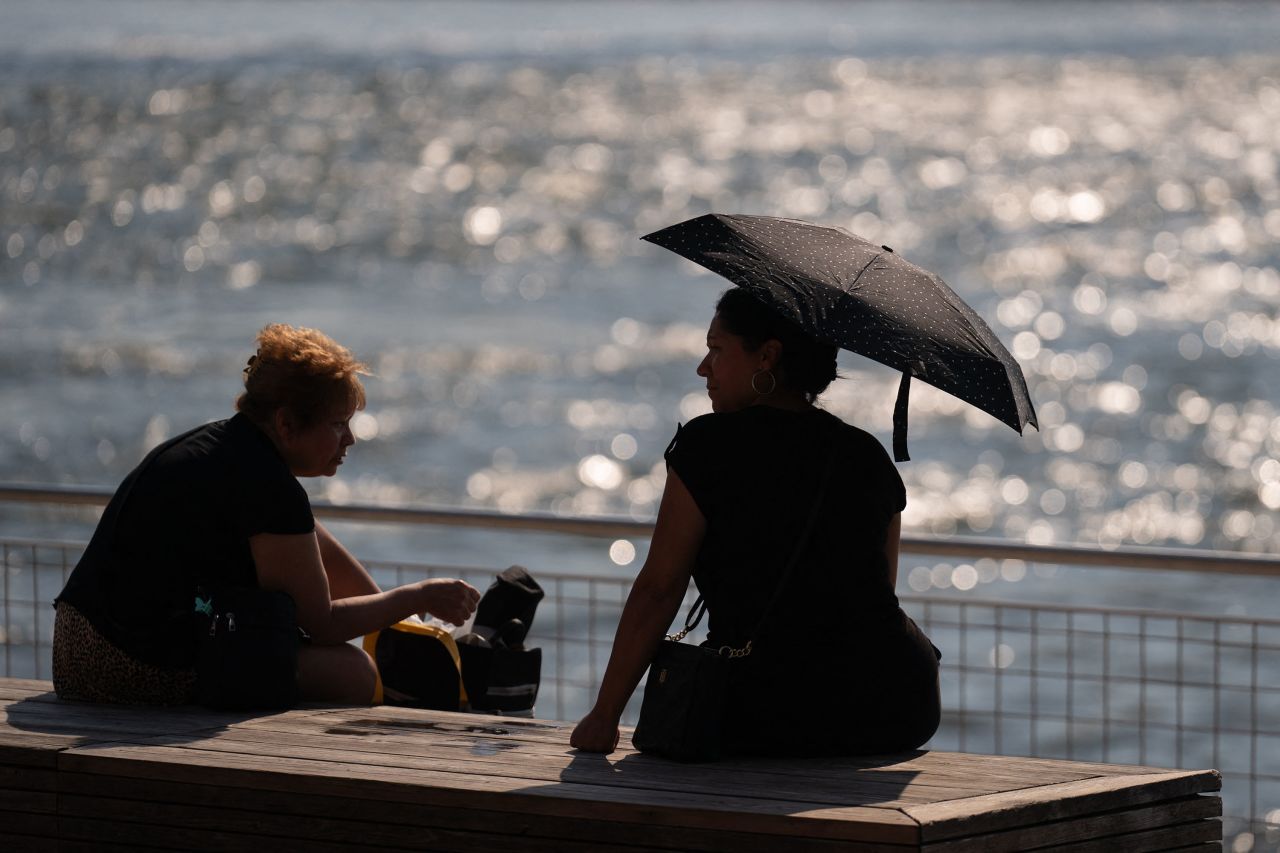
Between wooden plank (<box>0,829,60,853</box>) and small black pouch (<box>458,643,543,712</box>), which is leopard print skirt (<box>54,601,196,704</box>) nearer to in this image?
wooden plank (<box>0,829,60,853</box>)

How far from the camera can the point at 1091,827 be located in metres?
3.65

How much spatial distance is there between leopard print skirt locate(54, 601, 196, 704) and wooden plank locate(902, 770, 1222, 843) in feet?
5.88

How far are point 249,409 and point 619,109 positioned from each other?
159 feet

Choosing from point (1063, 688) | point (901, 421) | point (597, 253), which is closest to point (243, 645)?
point (901, 421)

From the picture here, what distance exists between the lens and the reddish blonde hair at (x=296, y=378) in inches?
171

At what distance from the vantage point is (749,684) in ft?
12.8

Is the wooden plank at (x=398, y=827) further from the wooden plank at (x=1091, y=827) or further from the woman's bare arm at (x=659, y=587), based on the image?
the woman's bare arm at (x=659, y=587)

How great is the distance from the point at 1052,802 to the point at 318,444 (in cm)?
181

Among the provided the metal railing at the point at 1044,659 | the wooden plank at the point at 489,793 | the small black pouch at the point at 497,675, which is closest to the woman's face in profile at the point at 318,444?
the small black pouch at the point at 497,675

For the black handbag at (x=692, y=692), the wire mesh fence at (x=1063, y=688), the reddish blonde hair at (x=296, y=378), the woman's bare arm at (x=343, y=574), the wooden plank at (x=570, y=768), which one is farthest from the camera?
the wire mesh fence at (x=1063, y=688)

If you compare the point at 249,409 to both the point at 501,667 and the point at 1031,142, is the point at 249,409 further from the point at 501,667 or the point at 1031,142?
the point at 1031,142

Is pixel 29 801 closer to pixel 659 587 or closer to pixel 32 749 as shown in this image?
pixel 32 749

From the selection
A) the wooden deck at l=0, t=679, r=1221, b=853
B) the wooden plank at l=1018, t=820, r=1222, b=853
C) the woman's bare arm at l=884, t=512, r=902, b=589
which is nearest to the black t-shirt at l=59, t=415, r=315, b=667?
the wooden deck at l=0, t=679, r=1221, b=853

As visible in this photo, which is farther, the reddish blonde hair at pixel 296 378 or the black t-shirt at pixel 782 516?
the reddish blonde hair at pixel 296 378
